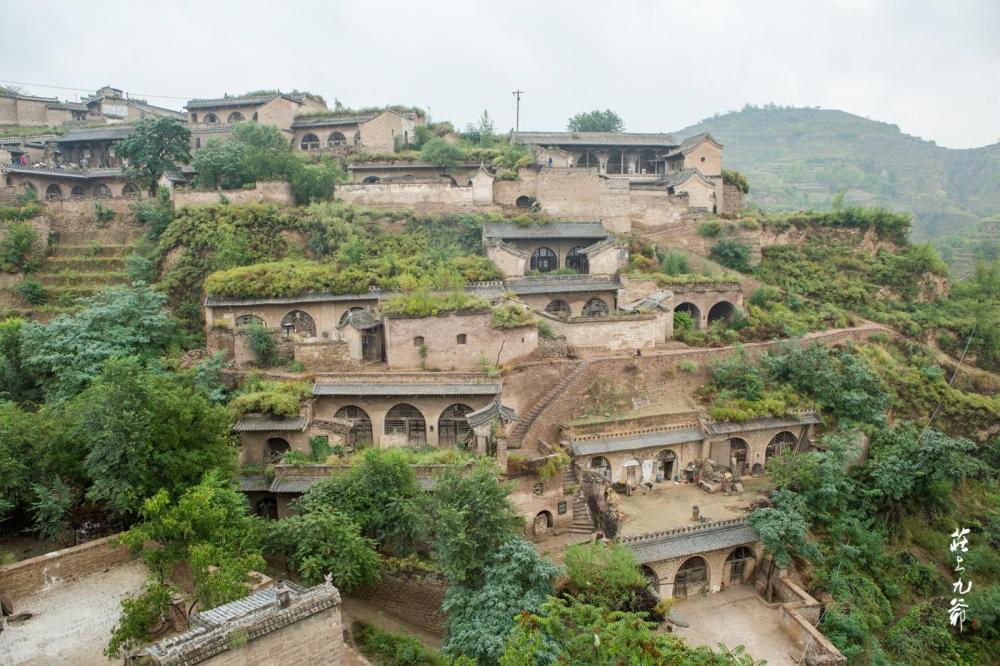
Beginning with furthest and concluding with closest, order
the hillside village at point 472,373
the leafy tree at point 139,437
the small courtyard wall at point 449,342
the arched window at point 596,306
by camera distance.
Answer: the arched window at point 596,306
the small courtyard wall at point 449,342
the leafy tree at point 139,437
the hillside village at point 472,373

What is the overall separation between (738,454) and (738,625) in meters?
6.47

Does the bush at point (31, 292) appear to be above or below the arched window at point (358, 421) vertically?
above

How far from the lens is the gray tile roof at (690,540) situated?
56.6 feet

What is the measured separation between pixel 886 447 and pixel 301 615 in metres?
19.9

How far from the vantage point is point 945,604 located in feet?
63.6

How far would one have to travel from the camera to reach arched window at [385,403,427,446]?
69.2 feet

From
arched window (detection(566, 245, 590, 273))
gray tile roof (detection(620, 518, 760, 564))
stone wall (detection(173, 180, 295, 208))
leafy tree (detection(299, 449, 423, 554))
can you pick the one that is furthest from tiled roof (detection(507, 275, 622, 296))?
stone wall (detection(173, 180, 295, 208))

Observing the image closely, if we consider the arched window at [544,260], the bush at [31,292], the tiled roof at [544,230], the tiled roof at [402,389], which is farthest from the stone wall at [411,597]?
the bush at [31,292]

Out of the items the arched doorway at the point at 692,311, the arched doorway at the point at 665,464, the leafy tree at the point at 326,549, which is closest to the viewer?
the leafy tree at the point at 326,549

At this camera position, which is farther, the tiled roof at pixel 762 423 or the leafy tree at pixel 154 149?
the leafy tree at pixel 154 149

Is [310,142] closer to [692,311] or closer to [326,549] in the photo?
[692,311]

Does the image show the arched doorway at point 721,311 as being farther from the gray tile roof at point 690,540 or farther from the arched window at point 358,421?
the arched window at point 358,421

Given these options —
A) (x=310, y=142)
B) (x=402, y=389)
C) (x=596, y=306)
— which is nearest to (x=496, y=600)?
(x=402, y=389)

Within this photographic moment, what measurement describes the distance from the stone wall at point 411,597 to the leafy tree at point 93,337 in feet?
35.2
